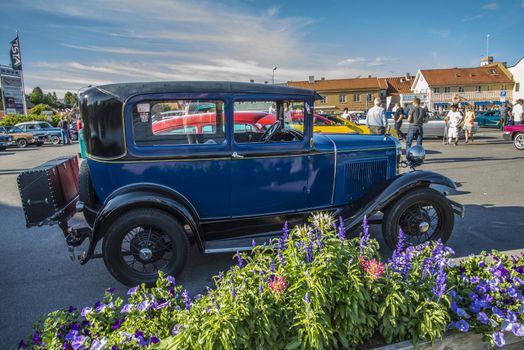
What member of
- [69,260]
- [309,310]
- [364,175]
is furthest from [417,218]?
[69,260]

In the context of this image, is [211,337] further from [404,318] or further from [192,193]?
[192,193]

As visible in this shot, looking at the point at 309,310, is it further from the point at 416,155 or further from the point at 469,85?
the point at 469,85

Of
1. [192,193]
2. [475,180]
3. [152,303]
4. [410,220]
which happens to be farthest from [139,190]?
[475,180]

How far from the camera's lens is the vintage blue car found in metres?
3.60

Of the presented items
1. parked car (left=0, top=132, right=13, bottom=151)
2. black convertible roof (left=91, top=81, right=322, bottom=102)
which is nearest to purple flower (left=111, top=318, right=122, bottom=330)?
black convertible roof (left=91, top=81, right=322, bottom=102)

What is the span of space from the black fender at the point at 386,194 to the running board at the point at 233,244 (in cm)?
87

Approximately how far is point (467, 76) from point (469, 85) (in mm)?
1778

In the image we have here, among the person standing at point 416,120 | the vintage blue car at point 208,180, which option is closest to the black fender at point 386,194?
the vintage blue car at point 208,180

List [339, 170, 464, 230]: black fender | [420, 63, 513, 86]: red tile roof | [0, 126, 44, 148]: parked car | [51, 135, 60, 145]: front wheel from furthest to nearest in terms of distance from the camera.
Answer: [420, 63, 513, 86]: red tile roof < [51, 135, 60, 145]: front wheel < [0, 126, 44, 148]: parked car < [339, 170, 464, 230]: black fender

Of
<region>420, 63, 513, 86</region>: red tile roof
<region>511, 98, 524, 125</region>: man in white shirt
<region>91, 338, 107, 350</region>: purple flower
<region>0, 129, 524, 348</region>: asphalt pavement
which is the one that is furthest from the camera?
<region>420, 63, 513, 86</region>: red tile roof

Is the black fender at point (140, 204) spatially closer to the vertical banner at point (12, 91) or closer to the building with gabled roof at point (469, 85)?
the vertical banner at point (12, 91)

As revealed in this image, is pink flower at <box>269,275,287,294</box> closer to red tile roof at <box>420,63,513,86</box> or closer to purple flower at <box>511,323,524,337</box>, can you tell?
purple flower at <box>511,323,524,337</box>

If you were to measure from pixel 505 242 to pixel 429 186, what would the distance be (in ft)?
4.44

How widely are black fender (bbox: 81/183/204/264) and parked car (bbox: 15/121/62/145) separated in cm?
2098
